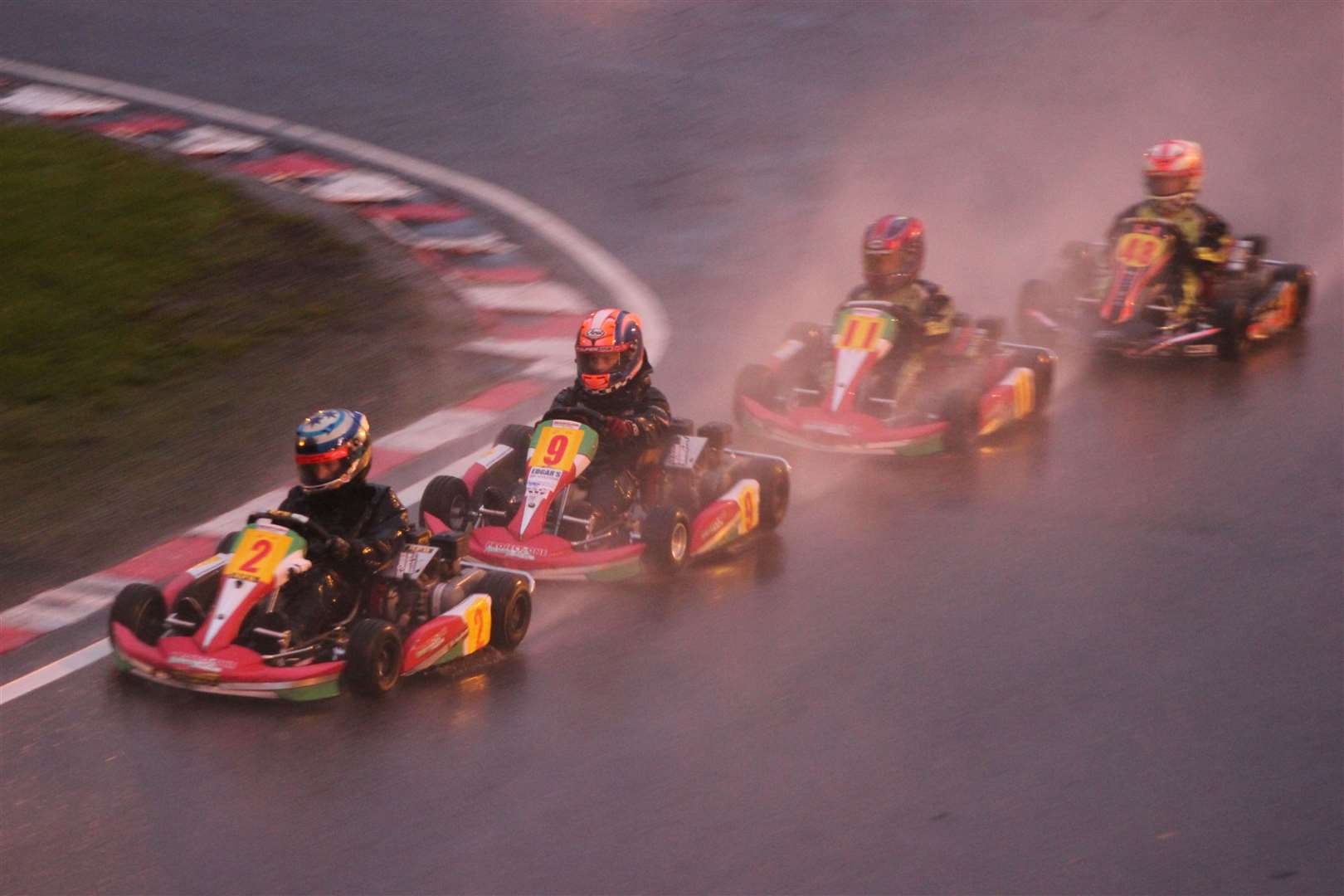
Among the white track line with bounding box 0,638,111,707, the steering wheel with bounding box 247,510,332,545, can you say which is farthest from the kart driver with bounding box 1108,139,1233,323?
the white track line with bounding box 0,638,111,707

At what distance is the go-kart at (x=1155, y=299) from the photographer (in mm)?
13141

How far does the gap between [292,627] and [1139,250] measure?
7.44 m

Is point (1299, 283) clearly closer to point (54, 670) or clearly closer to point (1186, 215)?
point (1186, 215)

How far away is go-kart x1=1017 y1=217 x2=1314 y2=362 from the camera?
43.1ft

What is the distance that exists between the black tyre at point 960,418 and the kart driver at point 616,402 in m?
2.02

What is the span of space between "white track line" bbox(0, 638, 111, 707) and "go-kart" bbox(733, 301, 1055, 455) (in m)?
4.48

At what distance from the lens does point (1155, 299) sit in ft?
44.0

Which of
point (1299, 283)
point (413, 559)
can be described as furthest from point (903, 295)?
point (413, 559)

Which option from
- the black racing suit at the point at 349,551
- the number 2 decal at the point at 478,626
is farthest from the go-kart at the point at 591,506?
the number 2 decal at the point at 478,626

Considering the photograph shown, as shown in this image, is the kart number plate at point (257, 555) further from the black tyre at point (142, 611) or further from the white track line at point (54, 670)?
the white track line at point (54, 670)

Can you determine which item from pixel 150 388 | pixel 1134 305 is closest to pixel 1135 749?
pixel 1134 305

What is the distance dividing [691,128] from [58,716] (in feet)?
38.5

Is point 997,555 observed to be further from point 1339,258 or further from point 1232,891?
point 1339,258

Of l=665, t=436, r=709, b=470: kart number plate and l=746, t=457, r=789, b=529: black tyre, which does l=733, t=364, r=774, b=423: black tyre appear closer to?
l=746, t=457, r=789, b=529: black tyre
